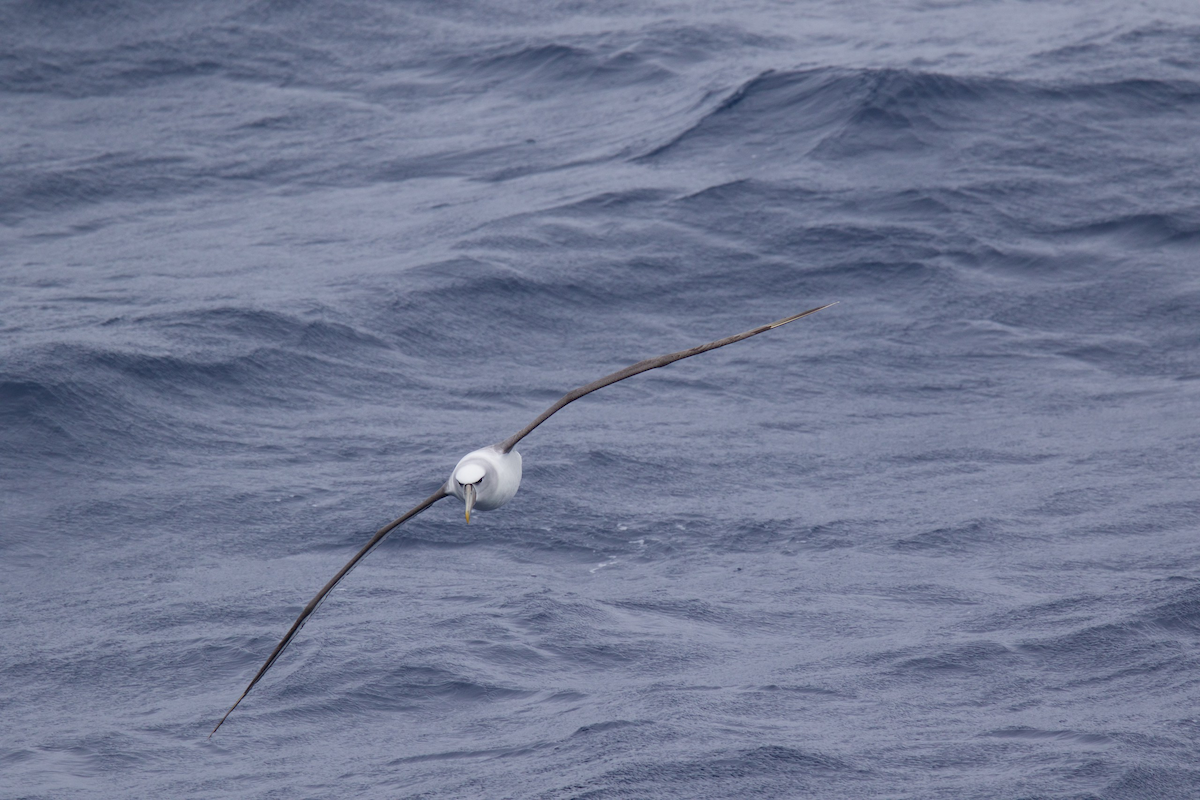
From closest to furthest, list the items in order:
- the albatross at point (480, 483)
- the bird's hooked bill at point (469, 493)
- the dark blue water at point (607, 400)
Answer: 1. the albatross at point (480, 483)
2. the bird's hooked bill at point (469, 493)
3. the dark blue water at point (607, 400)

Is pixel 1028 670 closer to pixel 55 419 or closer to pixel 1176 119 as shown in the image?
pixel 55 419

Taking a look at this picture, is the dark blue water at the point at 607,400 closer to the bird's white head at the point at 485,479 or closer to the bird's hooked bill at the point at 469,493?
the bird's white head at the point at 485,479

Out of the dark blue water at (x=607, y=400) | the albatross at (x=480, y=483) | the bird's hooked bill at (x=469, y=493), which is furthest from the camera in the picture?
the dark blue water at (x=607, y=400)

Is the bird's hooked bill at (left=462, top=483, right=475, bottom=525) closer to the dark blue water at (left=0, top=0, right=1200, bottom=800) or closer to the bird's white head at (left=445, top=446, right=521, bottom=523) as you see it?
the bird's white head at (left=445, top=446, right=521, bottom=523)

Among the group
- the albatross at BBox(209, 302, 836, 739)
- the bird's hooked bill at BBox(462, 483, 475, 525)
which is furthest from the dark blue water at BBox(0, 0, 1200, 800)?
the bird's hooked bill at BBox(462, 483, 475, 525)

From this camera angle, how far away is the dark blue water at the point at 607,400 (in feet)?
38.4

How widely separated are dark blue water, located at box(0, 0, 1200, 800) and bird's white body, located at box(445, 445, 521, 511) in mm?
2117

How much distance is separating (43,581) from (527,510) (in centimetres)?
467

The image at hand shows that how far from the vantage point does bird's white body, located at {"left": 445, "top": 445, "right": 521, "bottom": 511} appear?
32.1 feet

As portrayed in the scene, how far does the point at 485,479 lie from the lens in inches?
390

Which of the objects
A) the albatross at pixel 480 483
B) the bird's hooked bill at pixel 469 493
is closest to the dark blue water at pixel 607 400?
the albatross at pixel 480 483

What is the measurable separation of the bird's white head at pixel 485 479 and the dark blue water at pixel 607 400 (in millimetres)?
2128

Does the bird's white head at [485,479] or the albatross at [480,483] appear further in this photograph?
→ the bird's white head at [485,479]

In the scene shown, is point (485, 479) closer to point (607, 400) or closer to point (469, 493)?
point (469, 493)
